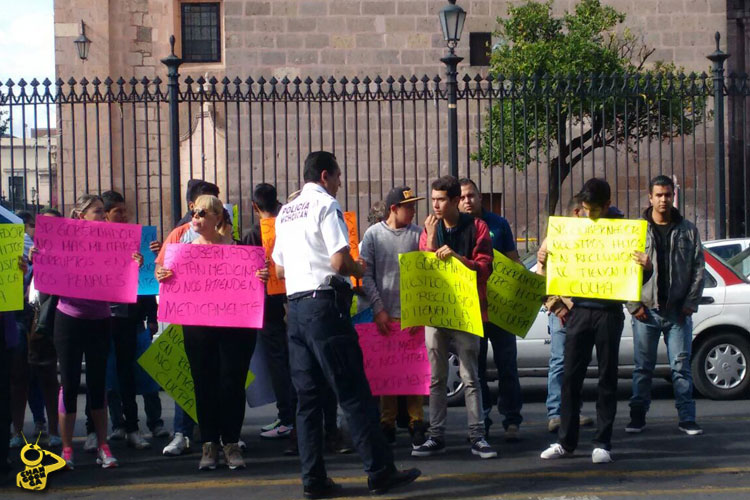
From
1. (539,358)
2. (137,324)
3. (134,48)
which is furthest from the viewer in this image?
(134,48)

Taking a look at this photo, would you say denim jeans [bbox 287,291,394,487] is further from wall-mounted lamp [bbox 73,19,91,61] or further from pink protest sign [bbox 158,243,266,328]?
wall-mounted lamp [bbox 73,19,91,61]

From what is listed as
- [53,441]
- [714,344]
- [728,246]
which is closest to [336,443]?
[53,441]

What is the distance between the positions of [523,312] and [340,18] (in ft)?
55.5

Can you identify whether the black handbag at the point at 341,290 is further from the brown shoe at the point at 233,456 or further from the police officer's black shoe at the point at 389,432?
the police officer's black shoe at the point at 389,432

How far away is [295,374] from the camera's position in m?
6.79

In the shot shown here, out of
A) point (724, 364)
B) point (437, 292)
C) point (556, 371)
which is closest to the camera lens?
point (437, 292)

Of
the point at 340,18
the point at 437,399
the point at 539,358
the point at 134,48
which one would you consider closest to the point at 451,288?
the point at 437,399

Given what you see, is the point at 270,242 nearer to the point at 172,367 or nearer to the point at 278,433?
the point at 172,367

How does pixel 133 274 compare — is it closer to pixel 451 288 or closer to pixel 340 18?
pixel 451 288

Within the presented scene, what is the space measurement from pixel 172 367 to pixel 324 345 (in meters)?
1.87

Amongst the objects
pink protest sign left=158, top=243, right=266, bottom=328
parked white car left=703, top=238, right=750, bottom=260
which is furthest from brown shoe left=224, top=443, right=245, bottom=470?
parked white car left=703, top=238, right=750, bottom=260

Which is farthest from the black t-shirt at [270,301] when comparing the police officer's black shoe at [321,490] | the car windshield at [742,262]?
the car windshield at [742,262]

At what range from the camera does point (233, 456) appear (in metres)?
7.53

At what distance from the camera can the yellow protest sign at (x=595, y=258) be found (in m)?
7.50
